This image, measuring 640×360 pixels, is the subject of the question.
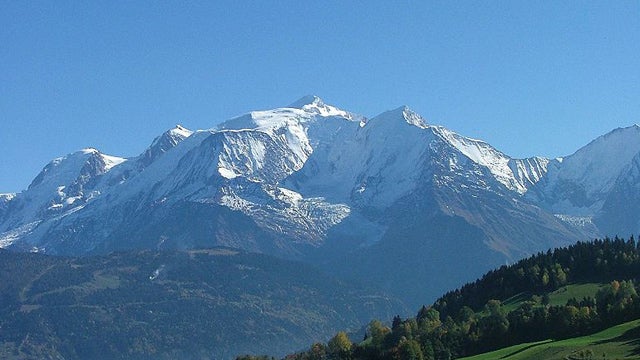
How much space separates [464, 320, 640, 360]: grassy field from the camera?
164625 mm

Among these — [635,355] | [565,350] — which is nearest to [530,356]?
[565,350]

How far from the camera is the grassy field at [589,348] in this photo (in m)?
165

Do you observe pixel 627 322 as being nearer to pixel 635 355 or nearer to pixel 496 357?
pixel 496 357

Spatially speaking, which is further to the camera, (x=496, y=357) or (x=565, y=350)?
(x=496, y=357)

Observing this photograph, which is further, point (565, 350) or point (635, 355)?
point (565, 350)

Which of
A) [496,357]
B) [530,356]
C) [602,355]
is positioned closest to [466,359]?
[496,357]

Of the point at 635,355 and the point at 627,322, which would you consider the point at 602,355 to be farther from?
the point at 627,322

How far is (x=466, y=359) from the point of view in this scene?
198500mm

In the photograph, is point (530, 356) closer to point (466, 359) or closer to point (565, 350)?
point (565, 350)

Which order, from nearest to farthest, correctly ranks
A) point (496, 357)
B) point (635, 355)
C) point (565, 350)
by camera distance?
point (635, 355) < point (565, 350) < point (496, 357)

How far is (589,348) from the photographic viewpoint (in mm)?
170875

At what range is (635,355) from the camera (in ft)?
524

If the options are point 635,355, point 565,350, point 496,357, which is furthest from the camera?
point 496,357

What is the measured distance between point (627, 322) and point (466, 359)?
1019 inches
